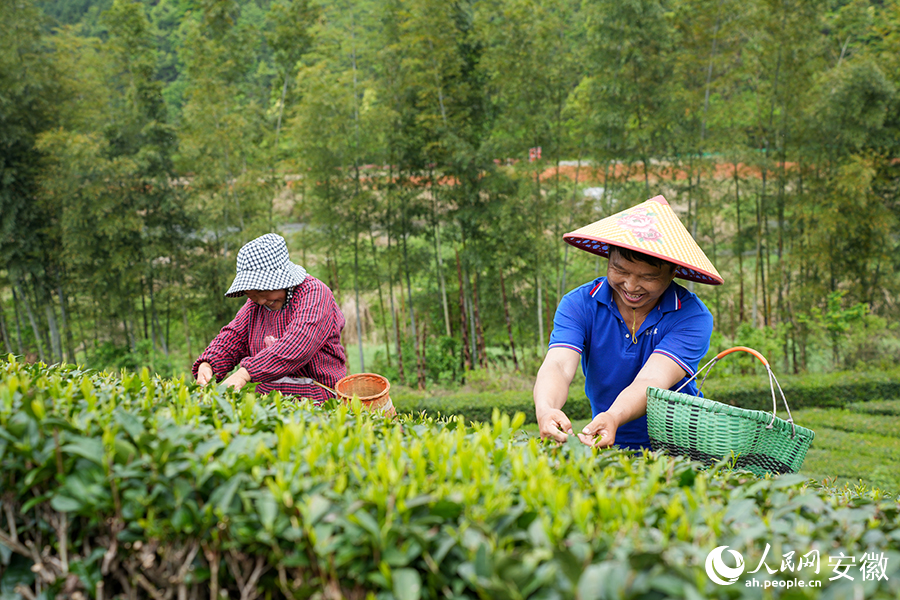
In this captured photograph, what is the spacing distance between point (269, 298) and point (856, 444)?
5.92 meters

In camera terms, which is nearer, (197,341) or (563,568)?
(563,568)

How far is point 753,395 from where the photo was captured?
734cm

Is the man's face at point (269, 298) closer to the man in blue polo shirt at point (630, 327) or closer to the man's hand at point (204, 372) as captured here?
the man's hand at point (204, 372)

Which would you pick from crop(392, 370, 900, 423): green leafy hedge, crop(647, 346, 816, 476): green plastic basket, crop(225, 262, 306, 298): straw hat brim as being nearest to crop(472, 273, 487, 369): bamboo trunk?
crop(392, 370, 900, 423): green leafy hedge

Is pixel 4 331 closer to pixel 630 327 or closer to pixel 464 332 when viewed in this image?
pixel 464 332

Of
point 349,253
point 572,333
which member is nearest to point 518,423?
point 572,333

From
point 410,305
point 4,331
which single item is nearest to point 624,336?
point 410,305

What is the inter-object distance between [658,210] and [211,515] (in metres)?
1.79

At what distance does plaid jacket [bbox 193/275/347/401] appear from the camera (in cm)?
241

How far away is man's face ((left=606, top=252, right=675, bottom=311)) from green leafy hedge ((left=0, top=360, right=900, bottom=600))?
89 centimetres

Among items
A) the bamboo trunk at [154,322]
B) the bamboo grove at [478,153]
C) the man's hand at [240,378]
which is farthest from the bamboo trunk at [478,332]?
the man's hand at [240,378]

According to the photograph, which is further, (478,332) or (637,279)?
(478,332)

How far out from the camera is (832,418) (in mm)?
6672

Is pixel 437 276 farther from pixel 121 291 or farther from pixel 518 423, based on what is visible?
pixel 518 423
